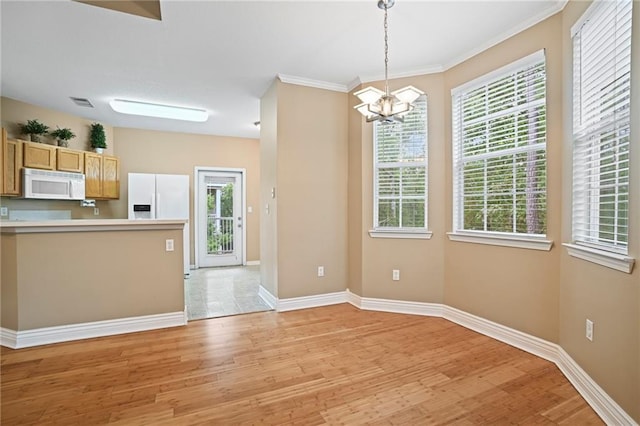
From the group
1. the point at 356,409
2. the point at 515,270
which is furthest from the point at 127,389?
the point at 515,270

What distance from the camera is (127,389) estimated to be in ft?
6.95

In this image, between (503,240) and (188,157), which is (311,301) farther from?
(188,157)

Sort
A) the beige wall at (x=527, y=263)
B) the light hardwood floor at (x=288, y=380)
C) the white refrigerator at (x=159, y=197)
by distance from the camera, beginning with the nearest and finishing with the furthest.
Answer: the beige wall at (x=527, y=263) → the light hardwood floor at (x=288, y=380) → the white refrigerator at (x=159, y=197)

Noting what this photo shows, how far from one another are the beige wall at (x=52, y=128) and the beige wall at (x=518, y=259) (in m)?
5.75

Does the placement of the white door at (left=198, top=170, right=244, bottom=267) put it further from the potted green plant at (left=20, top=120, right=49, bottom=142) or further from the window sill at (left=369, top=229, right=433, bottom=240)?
the window sill at (left=369, top=229, right=433, bottom=240)

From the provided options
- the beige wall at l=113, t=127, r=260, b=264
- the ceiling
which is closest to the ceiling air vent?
the ceiling

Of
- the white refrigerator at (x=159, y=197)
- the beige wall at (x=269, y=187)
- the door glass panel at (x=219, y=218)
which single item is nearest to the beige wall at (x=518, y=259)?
the beige wall at (x=269, y=187)

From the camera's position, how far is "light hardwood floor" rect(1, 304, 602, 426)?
1.85 m

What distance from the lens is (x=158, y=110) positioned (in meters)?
4.91

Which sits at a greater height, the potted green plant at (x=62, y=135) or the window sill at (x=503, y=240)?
the potted green plant at (x=62, y=135)

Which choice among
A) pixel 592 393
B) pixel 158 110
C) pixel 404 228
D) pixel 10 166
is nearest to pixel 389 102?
pixel 404 228

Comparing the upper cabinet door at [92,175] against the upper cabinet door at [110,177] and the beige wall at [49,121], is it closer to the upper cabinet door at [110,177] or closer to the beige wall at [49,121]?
the upper cabinet door at [110,177]

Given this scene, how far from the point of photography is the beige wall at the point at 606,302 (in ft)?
5.36

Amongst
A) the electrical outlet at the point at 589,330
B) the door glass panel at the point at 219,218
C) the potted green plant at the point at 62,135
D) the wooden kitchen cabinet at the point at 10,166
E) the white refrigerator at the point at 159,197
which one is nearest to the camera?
A: the electrical outlet at the point at 589,330
